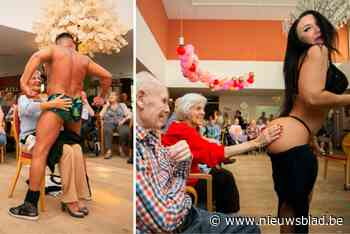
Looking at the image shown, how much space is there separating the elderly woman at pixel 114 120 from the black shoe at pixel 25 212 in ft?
0.83

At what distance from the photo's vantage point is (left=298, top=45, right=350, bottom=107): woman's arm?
0.68 meters

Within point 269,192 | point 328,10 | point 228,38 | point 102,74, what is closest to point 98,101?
point 102,74

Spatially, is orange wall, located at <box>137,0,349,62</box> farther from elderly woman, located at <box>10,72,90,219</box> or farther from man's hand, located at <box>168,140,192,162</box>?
elderly woman, located at <box>10,72,90,219</box>

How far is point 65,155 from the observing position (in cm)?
87

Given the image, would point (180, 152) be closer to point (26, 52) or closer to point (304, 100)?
Answer: point (304, 100)

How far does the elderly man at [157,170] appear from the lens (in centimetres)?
65

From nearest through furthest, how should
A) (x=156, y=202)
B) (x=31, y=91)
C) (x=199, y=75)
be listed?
(x=156, y=202) < (x=199, y=75) < (x=31, y=91)

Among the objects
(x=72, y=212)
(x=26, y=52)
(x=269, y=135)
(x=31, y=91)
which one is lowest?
(x=72, y=212)

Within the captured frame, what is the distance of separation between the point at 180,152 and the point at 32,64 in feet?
1.58

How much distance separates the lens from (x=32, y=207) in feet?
2.86

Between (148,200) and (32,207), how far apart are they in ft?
1.35

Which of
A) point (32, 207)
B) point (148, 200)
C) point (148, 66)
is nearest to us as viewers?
point (148, 200)

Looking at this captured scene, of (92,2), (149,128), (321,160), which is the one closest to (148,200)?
(149,128)

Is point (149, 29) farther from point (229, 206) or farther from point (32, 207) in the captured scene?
point (32, 207)
